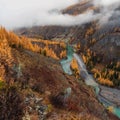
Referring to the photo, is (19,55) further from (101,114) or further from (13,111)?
(13,111)

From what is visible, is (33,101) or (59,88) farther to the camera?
(59,88)

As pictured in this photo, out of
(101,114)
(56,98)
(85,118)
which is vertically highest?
(56,98)

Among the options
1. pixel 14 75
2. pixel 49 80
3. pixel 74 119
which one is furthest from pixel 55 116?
pixel 49 80

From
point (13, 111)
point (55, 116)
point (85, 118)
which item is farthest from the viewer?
point (85, 118)

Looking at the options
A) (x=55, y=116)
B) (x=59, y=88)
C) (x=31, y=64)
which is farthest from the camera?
(x=31, y=64)

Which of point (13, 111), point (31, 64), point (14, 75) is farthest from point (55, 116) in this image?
point (31, 64)

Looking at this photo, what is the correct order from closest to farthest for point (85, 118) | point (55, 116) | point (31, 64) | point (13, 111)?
point (13, 111), point (55, 116), point (85, 118), point (31, 64)

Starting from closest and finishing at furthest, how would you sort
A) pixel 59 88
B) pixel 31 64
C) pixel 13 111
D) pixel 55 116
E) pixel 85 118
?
pixel 13 111
pixel 55 116
pixel 85 118
pixel 59 88
pixel 31 64

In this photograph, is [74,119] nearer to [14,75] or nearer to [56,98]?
[56,98]

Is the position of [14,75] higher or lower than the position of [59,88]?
higher
